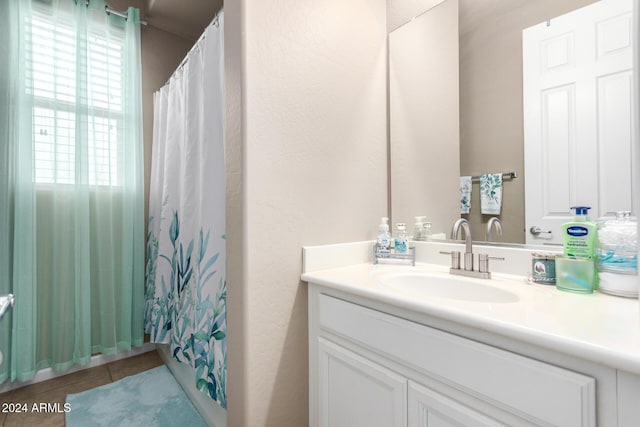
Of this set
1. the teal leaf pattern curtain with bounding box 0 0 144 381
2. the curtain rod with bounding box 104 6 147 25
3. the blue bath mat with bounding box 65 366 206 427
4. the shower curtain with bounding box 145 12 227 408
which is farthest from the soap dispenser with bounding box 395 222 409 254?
the curtain rod with bounding box 104 6 147 25

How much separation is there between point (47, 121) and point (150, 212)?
76cm

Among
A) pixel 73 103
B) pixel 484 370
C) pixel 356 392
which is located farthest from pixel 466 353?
pixel 73 103

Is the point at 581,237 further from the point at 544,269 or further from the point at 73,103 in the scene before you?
the point at 73,103

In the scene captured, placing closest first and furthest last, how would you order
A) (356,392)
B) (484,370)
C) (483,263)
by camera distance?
(484,370)
(356,392)
(483,263)

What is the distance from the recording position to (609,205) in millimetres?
840

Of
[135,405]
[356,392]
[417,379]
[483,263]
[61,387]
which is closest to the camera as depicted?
[417,379]

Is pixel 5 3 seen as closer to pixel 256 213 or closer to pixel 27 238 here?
pixel 27 238

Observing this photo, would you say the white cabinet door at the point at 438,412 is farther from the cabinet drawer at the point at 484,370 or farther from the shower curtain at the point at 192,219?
the shower curtain at the point at 192,219

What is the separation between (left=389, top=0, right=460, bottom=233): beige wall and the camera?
122 cm

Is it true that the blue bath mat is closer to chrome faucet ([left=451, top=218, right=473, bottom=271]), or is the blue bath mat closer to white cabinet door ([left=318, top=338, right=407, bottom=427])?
white cabinet door ([left=318, top=338, right=407, bottom=427])

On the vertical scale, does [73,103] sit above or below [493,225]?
above

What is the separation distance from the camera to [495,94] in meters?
1.09

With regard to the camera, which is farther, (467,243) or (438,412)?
(467,243)

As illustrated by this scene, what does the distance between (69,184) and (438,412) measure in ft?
7.24
